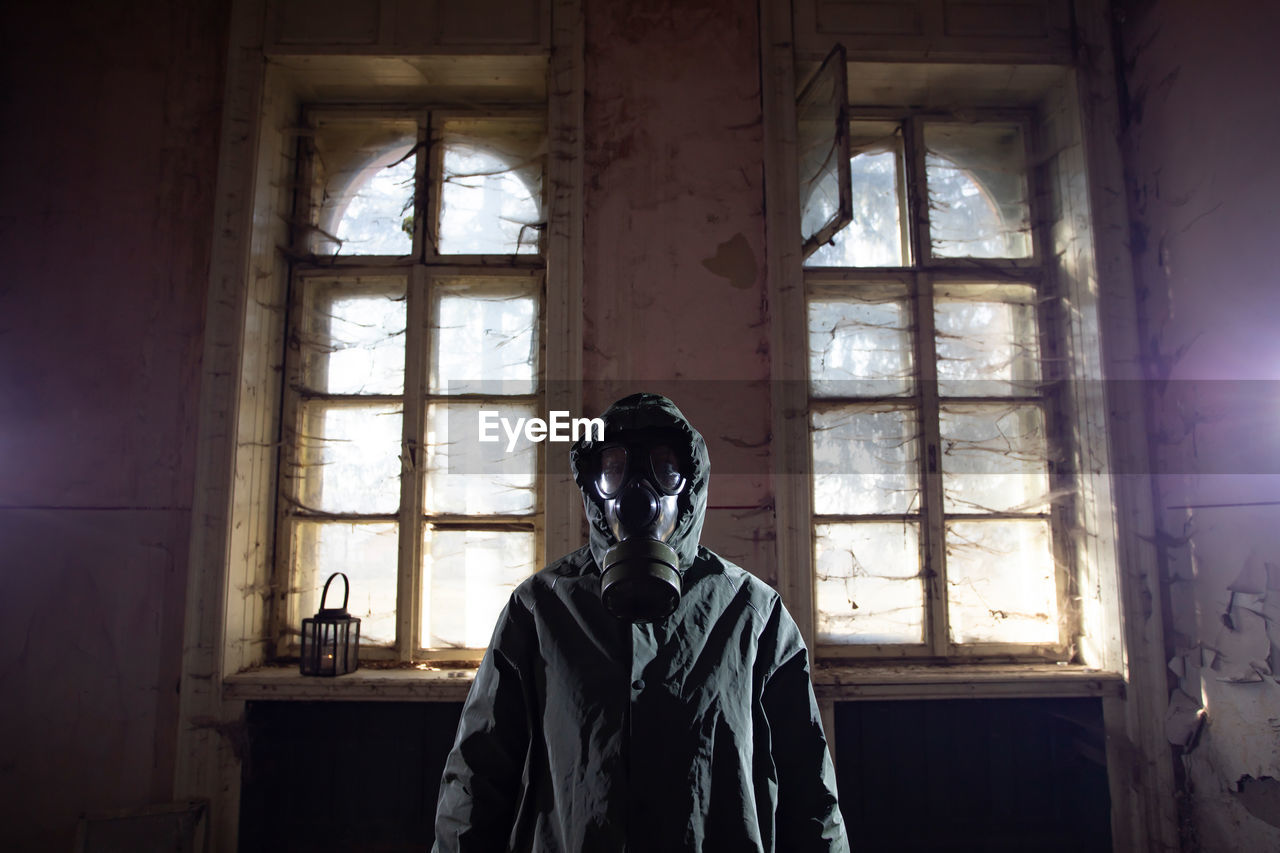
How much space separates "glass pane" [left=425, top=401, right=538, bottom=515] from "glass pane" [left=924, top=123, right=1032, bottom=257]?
1705 millimetres

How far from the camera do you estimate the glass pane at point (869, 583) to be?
89.0 inches

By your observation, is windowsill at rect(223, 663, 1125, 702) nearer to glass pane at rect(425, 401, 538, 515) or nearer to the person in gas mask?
glass pane at rect(425, 401, 538, 515)

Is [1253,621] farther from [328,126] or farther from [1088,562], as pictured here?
[328,126]

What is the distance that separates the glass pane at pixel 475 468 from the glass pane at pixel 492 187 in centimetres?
65

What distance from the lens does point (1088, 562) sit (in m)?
2.21

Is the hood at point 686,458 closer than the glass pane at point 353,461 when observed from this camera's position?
Yes

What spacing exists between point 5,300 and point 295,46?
126cm

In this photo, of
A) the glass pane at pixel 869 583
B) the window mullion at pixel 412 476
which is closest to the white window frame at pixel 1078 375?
the glass pane at pixel 869 583

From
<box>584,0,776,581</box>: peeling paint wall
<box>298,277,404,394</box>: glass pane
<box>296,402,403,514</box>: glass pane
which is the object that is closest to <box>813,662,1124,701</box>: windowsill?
<box>584,0,776,581</box>: peeling paint wall

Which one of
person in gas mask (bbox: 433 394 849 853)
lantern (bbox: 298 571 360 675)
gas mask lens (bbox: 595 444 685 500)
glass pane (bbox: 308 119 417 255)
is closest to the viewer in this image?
person in gas mask (bbox: 433 394 849 853)

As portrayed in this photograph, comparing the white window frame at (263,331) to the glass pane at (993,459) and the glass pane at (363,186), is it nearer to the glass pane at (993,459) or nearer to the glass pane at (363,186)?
the glass pane at (363,186)

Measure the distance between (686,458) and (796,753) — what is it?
1.75 feet

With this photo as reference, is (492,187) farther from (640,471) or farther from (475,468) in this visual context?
(640,471)

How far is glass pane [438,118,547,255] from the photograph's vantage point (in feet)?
8.01
